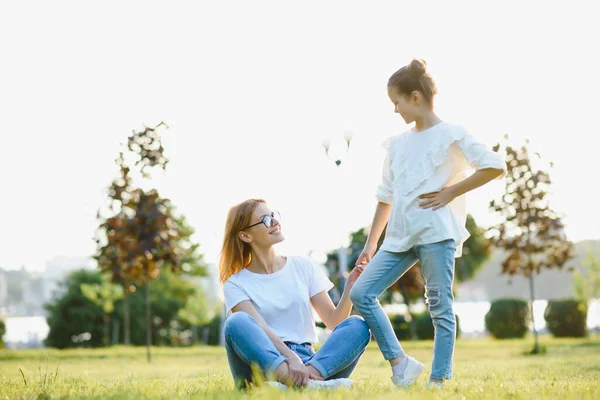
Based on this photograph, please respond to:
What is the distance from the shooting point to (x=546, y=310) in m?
27.1

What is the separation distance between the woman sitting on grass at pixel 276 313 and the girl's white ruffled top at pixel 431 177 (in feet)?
1.65

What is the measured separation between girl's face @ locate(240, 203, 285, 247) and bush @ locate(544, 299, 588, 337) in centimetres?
2369

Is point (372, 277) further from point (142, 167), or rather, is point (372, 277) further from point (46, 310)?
point (46, 310)

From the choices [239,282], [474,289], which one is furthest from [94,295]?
[474,289]

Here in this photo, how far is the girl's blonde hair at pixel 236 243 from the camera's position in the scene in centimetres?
498

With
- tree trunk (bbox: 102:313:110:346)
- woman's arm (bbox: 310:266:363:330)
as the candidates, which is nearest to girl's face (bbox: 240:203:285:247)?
woman's arm (bbox: 310:266:363:330)

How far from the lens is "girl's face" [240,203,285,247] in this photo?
4.90 metres

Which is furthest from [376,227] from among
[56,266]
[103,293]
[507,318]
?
[56,266]

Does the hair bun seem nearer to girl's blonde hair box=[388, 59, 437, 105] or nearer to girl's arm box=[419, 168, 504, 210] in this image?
girl's blonde hair box=[388, 59, 437, 105]

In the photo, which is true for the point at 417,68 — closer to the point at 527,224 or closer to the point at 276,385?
the point at 276,385

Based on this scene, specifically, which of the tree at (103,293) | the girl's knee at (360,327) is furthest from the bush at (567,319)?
the girl's knee at (360,327)

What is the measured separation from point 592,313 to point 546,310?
2.05 meters

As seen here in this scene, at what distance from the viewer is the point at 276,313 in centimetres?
479

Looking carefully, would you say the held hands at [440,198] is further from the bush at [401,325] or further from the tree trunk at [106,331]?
the tree trunk at [106,331]
